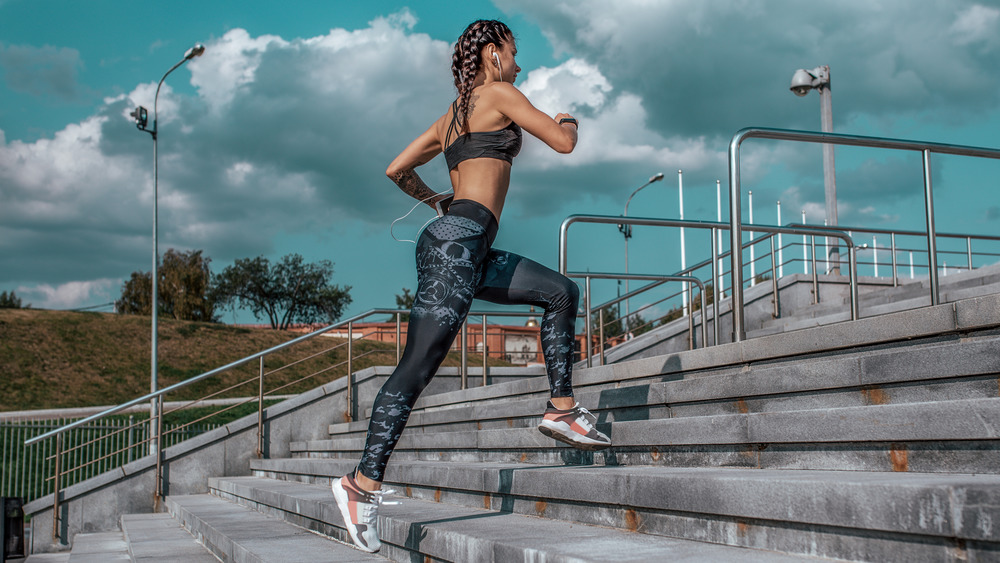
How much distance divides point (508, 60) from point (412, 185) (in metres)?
0.66

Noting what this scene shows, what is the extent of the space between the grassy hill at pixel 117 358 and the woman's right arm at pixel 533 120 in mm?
18680

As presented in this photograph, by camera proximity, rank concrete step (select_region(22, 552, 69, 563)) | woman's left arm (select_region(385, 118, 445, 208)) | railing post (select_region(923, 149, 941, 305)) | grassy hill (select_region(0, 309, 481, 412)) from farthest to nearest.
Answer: grassy hill (select_region(0, 309, 481, 412)) < concrete step (select_region(22, 552, 69, 563)) < railing post (select_region(923, 149, 941, 305)) < woman's left arm (select_region(385, 118, 445, 208))

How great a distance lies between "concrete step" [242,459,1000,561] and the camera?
153 cm

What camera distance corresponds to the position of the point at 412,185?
3.33 metres

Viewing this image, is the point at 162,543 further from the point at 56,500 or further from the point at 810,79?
the point at 810,79

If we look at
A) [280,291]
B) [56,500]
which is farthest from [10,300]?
[56,500]

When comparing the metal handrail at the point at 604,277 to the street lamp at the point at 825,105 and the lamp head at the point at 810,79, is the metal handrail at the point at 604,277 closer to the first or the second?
the street lamp at the point at 825,105

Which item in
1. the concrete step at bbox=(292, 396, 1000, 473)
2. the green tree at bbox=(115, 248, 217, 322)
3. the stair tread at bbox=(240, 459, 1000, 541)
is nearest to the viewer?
the stair tread at bbox=(240, 459, 1000, 541)

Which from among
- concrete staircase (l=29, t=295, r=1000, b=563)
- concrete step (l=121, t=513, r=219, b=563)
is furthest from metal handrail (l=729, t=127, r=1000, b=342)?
concrete step (l=121, t=513, r=219, b=563)

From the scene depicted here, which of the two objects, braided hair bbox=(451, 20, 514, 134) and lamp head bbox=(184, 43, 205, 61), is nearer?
braided hair bbox=(451, 20, 514, 134)

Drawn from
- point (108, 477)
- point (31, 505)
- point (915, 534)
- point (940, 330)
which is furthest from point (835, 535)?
point (31, 505)

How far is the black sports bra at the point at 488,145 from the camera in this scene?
9.57 ft

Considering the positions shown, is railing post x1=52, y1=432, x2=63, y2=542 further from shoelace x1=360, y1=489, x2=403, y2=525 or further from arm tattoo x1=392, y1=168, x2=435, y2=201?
shoelace x1=360, y1=489, x2=403, y2=525

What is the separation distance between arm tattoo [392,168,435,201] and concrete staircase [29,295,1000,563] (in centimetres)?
121
